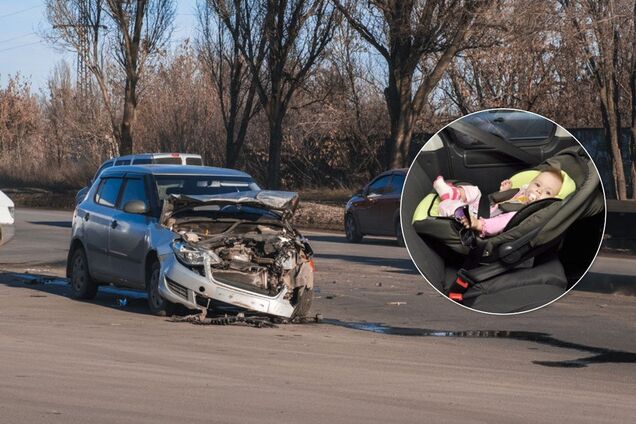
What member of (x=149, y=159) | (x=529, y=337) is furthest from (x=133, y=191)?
(x=149, y=159)

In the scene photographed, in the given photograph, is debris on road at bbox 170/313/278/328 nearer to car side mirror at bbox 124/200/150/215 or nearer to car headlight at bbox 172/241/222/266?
car headlight at bbox 172/241/222/266

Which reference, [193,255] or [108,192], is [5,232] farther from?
[193,255]

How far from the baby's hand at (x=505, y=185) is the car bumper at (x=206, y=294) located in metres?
9.00

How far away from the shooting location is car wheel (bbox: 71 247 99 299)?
45.7ft

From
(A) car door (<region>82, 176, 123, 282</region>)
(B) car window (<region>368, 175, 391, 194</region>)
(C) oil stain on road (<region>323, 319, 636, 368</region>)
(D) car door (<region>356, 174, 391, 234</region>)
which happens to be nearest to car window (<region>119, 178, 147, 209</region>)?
(A) car door (<region>82, 176, 123, 282</region>)

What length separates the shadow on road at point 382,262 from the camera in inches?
730

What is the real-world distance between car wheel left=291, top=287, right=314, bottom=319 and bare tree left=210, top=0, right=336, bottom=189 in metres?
25.9

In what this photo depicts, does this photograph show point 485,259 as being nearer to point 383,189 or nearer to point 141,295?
point 141,295

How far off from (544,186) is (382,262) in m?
17.8

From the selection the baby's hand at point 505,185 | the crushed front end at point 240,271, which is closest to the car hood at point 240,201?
the crushed front end at point 240,271

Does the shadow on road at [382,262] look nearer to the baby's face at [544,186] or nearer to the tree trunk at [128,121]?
the baby's face at [544,186]

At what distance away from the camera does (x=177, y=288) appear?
37.5 feet

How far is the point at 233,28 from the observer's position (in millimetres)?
38906

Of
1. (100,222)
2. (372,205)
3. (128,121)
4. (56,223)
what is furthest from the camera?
(128,121)
